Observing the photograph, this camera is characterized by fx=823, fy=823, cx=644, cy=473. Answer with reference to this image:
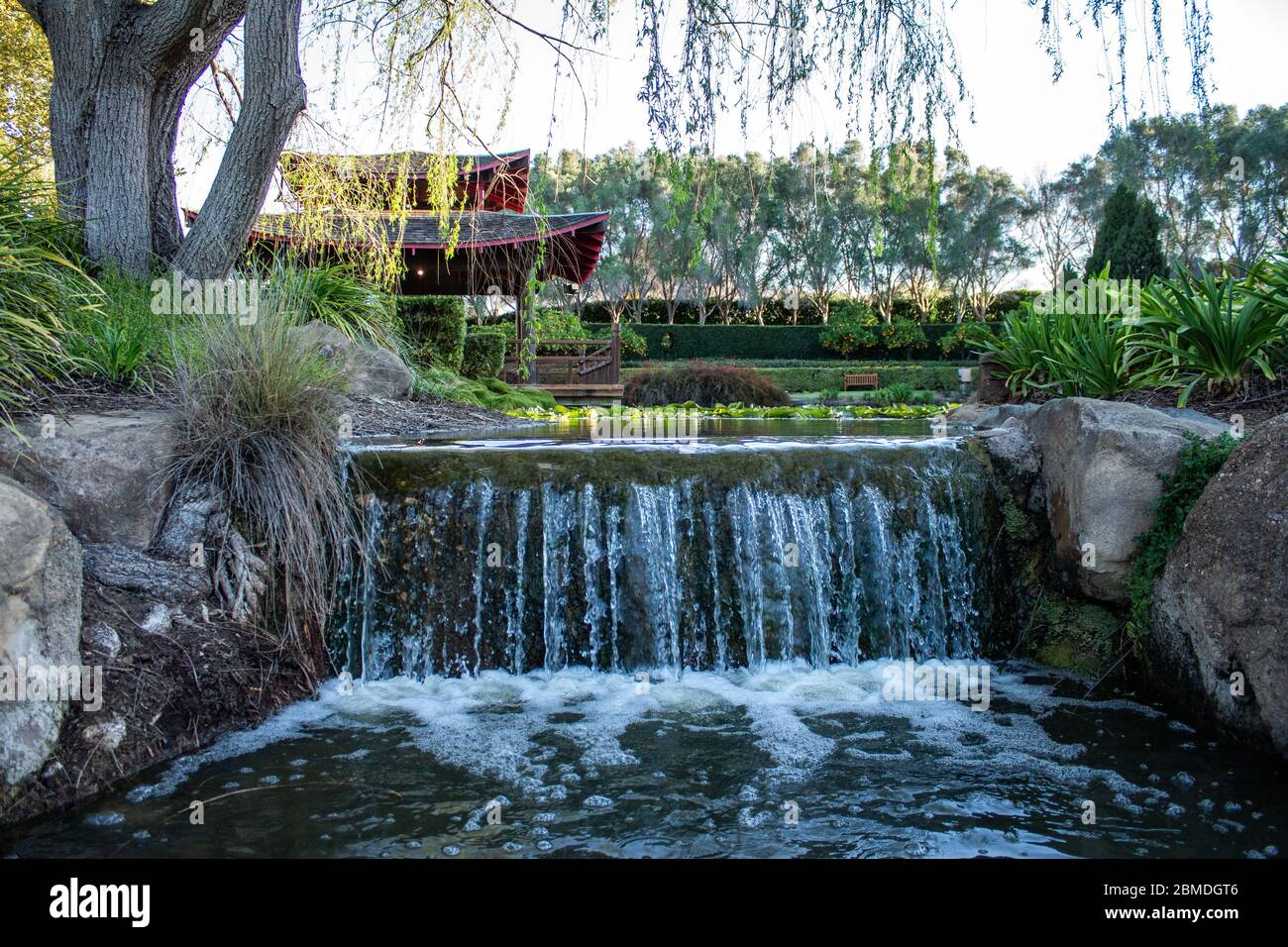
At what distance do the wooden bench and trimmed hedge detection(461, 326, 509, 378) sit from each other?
42.9 feet

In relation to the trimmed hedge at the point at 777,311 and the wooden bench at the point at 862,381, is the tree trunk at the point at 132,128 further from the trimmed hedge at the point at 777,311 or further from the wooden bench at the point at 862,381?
the trimmed hedge at the point at 777,311

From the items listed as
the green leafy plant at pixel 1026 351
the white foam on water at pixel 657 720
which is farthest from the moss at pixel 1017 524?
the green leafy plant at pixel 1026 351

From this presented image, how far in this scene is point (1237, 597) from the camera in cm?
362

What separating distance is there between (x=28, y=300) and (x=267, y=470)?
1.84m

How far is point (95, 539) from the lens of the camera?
3922mm

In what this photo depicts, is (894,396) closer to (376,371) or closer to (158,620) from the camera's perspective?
(376,371)

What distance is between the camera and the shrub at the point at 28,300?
414cm

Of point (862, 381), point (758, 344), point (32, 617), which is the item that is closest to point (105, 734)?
point (32, 617)

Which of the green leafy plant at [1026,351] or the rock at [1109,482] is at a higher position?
the green leafy plant at [1026,351]

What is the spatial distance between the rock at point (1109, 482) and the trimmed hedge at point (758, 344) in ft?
105

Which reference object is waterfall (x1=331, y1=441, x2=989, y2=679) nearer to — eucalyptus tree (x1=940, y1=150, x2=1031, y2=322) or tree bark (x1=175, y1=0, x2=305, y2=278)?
tree bark (x1=175, y1=0, x2=305, y2=278)

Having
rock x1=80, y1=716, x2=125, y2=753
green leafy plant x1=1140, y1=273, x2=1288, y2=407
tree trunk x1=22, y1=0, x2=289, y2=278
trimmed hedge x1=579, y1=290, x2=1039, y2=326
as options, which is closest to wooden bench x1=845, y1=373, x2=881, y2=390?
trimmed hedge x1=579, y1=290, x2=1039, y2=326

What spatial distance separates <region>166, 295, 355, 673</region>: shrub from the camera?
4203 mm
